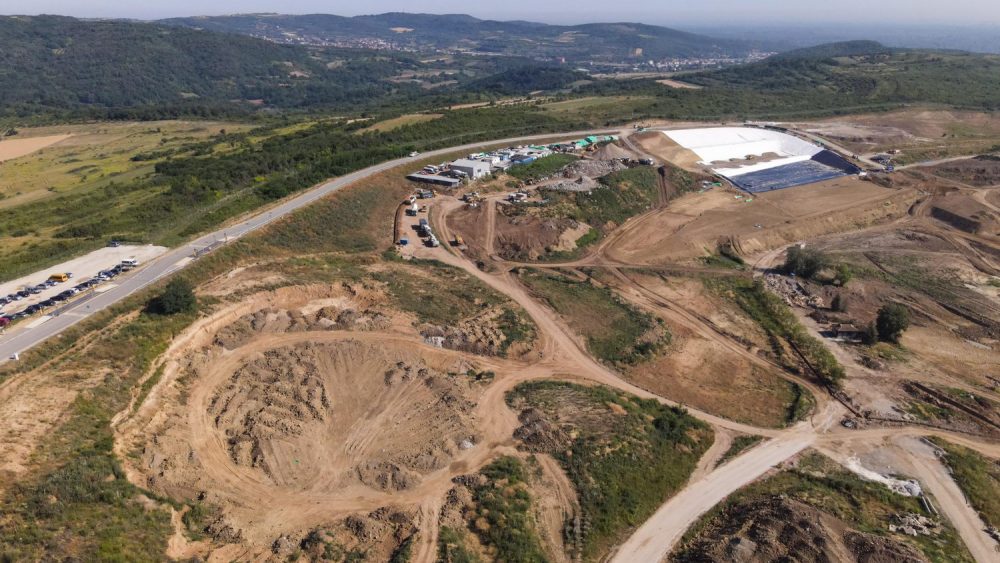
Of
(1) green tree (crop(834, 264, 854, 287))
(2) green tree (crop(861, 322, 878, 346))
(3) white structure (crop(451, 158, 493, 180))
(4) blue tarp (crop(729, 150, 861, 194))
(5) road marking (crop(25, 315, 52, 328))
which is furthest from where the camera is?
(4) blue tarp (crop(729, 150, 861, 194))

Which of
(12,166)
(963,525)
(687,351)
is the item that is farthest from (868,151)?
(12,166)

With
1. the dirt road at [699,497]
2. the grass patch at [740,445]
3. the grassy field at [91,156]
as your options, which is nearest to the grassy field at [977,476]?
the dirt road at [699,497]

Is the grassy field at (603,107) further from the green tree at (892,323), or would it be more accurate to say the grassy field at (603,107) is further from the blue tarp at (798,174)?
the green tree at (892,323)

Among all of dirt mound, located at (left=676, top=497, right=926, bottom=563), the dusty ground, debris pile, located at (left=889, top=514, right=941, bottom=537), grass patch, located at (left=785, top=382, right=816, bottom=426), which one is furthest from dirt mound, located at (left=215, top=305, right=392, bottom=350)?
debris pile, located at (left=889, top=514, right=941, bottom=537)

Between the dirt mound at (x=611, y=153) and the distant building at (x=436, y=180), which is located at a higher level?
the dirt mound at (x=611, y=153)

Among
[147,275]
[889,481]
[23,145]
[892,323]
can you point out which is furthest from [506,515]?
[23,145]

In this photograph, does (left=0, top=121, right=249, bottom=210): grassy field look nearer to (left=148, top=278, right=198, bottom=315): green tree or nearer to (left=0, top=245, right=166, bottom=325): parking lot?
(left=0, top=245, right=166, bottom=325): parking lot

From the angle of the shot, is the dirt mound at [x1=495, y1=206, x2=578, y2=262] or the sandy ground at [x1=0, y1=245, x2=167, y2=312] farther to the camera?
the dirt mound at [x1=495, y1=206, x2=578, y2=262]
